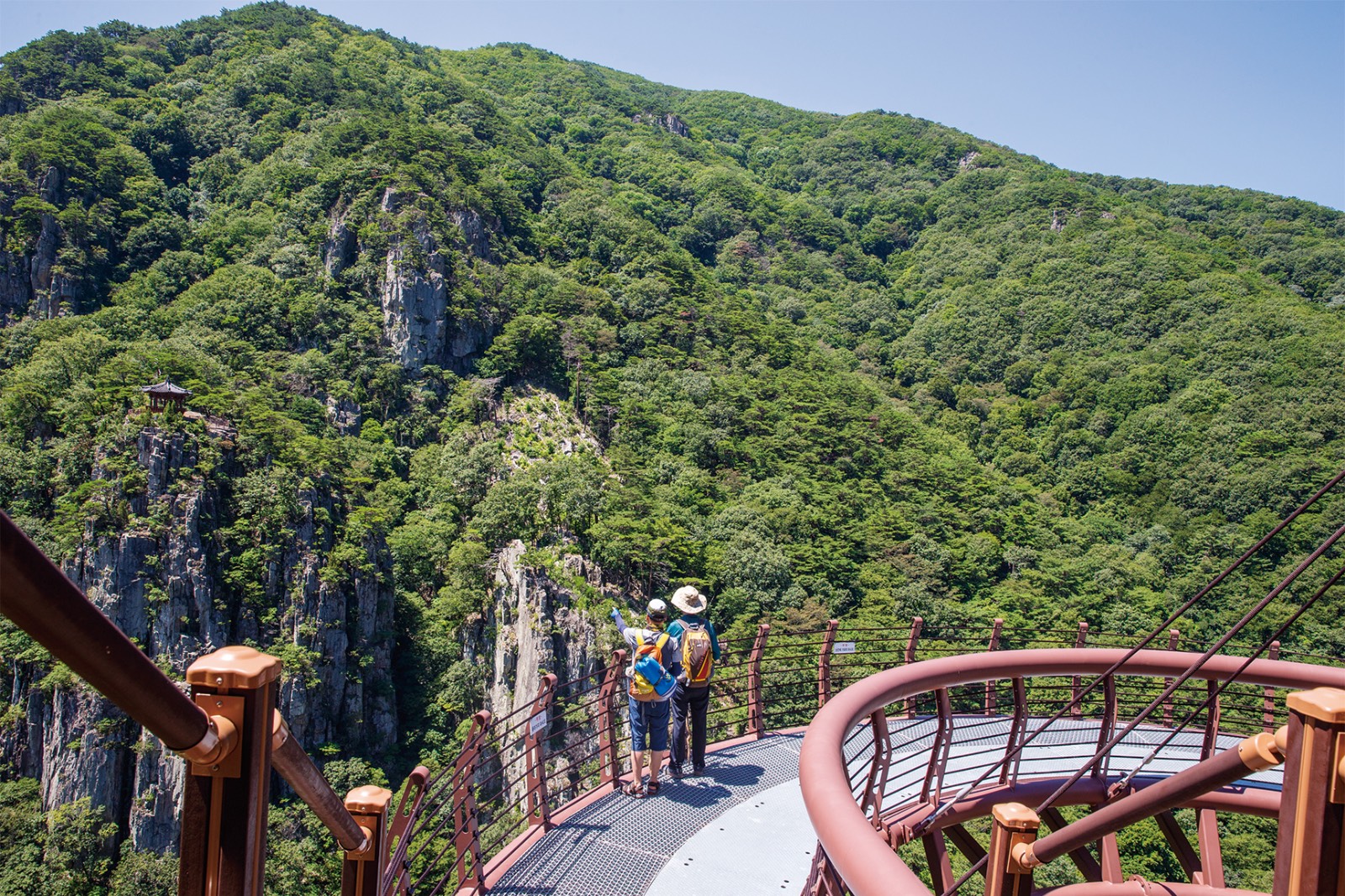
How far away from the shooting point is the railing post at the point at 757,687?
6035mm

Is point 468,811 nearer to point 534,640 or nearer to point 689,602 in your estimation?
point 689,602

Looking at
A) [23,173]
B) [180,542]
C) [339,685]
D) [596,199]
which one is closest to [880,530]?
[339,685]

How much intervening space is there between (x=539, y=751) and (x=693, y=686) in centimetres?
128

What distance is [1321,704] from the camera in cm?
165

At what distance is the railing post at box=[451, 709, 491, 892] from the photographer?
375cm

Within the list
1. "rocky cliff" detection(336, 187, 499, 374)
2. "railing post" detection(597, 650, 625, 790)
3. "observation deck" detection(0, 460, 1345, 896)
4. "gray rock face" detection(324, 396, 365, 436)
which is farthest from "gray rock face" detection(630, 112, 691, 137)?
"observation deck" detection(0, 460, 1345, 896)

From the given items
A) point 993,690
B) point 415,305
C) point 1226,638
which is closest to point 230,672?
point 1226,638

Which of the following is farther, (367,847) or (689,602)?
(689,602)

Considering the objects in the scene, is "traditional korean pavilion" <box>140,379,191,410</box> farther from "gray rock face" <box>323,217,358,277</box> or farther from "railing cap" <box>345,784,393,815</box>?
"railing cap" <box>345,784,393,815</box>

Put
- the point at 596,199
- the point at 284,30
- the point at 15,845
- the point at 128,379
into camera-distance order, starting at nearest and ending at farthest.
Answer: the point at 15,845
the point at 128,379
the point at 596,199
the point at 284,30

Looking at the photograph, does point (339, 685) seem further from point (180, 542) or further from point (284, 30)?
point (284, 30)

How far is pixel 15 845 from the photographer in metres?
23.1

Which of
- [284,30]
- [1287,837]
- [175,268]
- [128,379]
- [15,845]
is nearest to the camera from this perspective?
[1287,837]

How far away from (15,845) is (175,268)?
37937 mm
